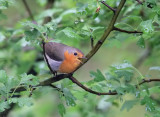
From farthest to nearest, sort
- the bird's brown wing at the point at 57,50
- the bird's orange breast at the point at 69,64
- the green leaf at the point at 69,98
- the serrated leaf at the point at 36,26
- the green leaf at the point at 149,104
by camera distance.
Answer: the bird's brown wing at the point at 57,50
the bird's orange breast at the point at 69,64
the green leaf at the point at 69,98
the green leaf at the point at 149,104
the serrated leaf at the point at 36,26

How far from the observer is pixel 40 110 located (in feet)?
15.0

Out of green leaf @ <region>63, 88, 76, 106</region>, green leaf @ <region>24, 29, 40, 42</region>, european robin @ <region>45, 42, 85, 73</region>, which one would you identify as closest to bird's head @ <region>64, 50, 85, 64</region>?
european robin @ <region>45, 42, 85, 73</region>

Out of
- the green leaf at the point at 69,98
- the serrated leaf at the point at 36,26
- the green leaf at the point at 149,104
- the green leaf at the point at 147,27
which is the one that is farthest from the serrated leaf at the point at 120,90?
the serrated leaf at the point at 36,26

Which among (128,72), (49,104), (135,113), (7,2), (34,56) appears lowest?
(135,113)

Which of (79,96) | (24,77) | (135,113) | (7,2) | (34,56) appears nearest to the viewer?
(24,77)

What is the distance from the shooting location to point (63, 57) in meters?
→ 2.75

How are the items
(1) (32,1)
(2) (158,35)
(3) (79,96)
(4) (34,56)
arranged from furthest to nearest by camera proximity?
(1) (32,1)
(4) (34,56)
(2) (158,35)
(3) (79,96)

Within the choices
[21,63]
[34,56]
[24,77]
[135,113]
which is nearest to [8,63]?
[21,63]

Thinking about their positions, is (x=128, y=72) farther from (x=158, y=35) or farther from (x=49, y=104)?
(x=49, y=104)

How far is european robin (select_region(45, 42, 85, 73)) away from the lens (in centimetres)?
244

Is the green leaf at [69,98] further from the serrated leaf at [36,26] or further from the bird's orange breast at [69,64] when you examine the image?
the serrated leaf at [36,26]

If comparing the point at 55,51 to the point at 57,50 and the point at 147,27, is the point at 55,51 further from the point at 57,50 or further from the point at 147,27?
the point at 147,27

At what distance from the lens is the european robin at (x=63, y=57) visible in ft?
8.02

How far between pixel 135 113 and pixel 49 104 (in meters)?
2.84
